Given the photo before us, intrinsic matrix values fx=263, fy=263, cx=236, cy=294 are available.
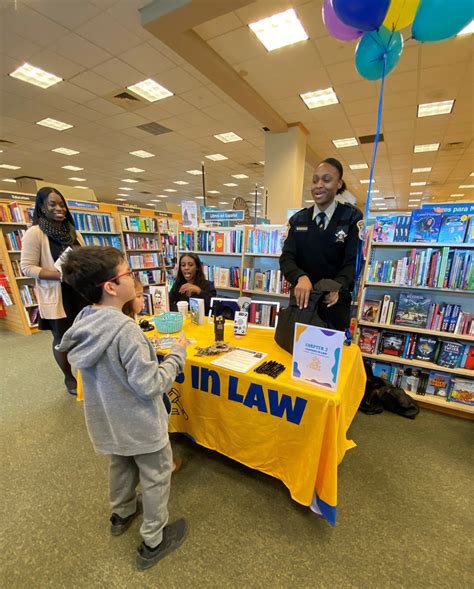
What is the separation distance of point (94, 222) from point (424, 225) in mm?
4640

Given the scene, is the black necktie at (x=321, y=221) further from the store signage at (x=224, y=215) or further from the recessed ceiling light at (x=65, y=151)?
the recessed ceiling light at (x=65, y=151)

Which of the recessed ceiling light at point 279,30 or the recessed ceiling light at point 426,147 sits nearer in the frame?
the recessed ceiling light at point 279,30

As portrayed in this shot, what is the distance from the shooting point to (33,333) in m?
3.99

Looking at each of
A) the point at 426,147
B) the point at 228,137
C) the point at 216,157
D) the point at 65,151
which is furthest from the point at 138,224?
the point at 426,147

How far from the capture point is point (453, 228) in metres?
2.05

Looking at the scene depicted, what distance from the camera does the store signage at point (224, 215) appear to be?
3.19m

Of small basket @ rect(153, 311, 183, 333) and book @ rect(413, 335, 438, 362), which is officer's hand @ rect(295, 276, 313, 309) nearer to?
small basket @ rect(153, 311, 183, 333)

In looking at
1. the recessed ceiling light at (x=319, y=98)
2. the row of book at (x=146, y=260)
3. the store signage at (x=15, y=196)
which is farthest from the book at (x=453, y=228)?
the store signage at (x=15, y=196)

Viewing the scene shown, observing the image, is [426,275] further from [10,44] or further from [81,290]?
[10,44]

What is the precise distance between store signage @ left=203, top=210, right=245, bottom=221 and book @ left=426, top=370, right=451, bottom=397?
246 cm

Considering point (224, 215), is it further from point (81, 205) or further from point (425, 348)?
point (81, 205)

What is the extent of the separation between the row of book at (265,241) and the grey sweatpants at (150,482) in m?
2.15

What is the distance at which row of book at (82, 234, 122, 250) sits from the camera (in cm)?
454

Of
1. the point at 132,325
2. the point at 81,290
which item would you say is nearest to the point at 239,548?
the point at 132,325
